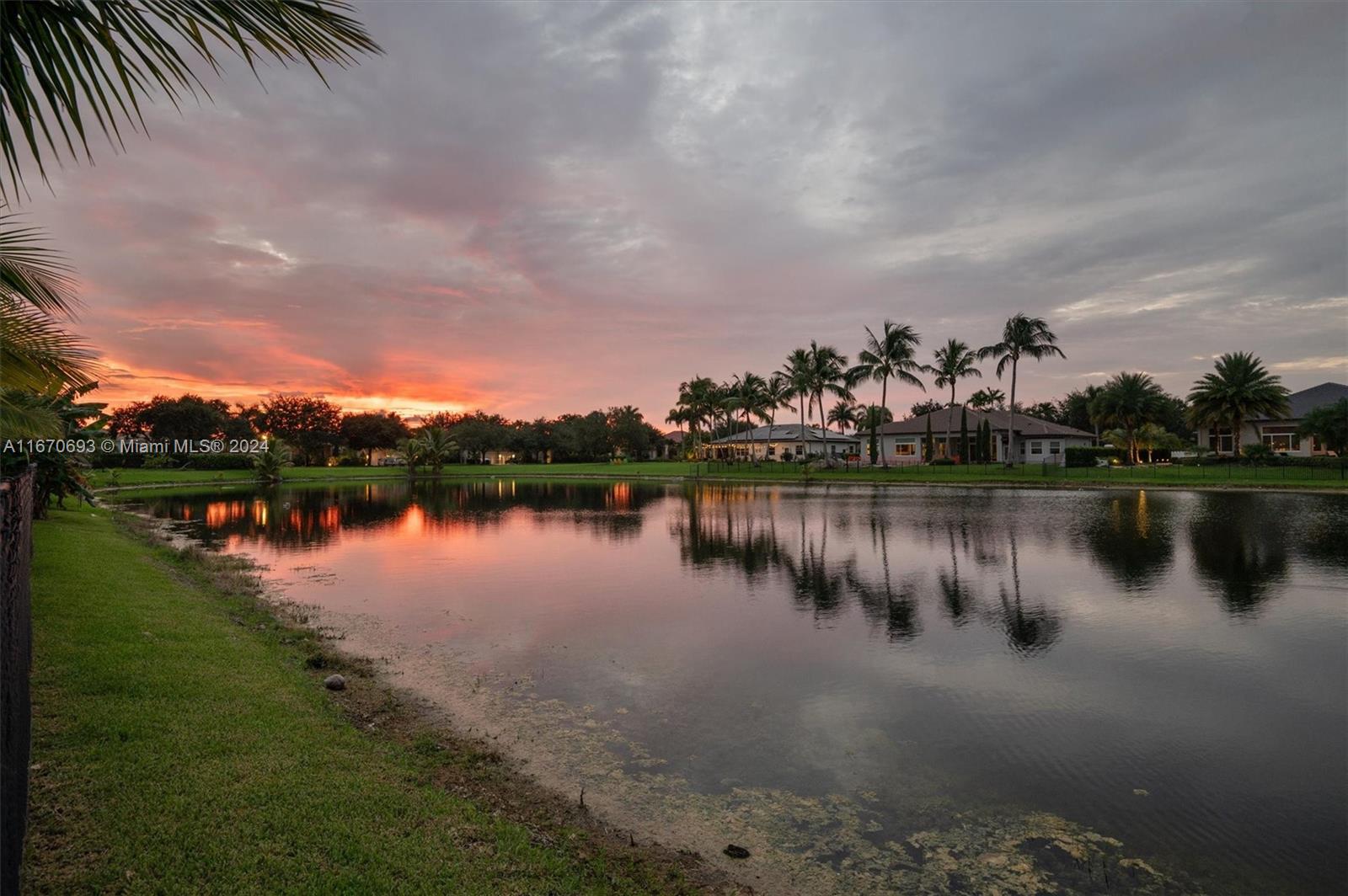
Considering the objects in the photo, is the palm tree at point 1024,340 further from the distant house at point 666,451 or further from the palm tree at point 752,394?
the distant house at point 666,451

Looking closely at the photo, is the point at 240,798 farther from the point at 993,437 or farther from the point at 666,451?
the point at 666,451

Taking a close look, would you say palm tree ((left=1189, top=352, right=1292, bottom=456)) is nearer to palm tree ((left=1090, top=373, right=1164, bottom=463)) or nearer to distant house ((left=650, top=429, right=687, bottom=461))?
palm tree ((left=1090, top=373, right=1164, bottom=463))

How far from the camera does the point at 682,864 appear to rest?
17.0 feet

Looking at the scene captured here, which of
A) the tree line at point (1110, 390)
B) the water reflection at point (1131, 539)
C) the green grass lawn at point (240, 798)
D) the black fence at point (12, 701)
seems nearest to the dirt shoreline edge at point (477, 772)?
the green grass lawn at point (240, 798)

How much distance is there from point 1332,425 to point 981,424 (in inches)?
951

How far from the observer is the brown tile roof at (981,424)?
70.1m

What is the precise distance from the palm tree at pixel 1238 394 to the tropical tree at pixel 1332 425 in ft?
20.7

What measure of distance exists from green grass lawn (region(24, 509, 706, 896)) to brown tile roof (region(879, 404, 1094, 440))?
66712 mm

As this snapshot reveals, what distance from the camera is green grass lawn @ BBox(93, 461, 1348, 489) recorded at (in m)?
42.2

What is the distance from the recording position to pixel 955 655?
10.4 metres

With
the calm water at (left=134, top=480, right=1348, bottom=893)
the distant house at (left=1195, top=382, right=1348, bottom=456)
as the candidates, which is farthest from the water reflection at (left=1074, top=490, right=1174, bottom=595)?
the distant house at (left=1195, top=382, right=1348, bottom=456)

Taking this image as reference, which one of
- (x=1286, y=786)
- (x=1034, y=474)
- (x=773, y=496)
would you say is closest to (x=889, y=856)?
(x=1286, y=786)

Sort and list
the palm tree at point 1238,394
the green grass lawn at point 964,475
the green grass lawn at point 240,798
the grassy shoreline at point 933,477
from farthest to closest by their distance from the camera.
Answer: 1. the palm tree at point 1238,394
2. the green grass lawn at point 964,475
3. the grassy shoreline at point 933,477
4. the green grass lawn at point 240,798

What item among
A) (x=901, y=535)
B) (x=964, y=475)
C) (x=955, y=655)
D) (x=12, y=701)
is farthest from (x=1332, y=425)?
(x=12, y=701)
